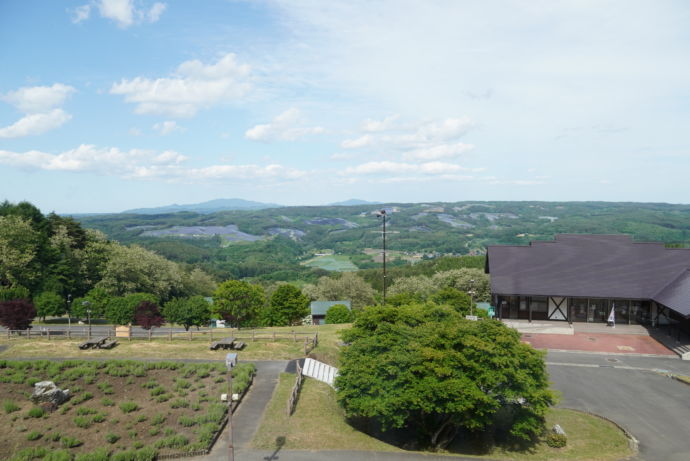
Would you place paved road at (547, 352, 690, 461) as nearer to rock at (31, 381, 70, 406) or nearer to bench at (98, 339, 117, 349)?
rock at (31, 381, 70, 406)

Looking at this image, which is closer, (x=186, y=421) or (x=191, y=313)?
(x=186, y=421)

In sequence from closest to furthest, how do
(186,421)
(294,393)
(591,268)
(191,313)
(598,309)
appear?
(186,421)
(294,393)
(598,309)
(591,268)
(191,313)

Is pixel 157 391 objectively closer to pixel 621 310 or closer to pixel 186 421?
pixel 186 421

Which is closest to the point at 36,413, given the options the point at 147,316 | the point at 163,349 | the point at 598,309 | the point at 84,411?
the point at 84,411

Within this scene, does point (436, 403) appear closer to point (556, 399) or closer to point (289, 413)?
point (556, 399)

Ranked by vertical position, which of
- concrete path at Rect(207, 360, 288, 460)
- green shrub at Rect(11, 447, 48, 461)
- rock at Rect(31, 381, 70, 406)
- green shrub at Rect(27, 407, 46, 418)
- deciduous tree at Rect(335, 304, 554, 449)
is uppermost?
deciduous tree at Rect(335, 304, 554, 449)

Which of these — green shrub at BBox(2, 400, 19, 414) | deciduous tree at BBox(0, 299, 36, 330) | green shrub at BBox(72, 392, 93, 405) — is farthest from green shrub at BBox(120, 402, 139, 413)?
deciduous tree at BBox(0, 299, 36, 330)

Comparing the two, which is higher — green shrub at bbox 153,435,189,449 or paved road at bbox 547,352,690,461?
green shrub at bbox 153,435,189,449

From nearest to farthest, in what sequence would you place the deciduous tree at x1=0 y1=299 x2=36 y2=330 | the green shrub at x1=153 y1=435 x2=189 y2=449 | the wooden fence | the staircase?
1. the green shrub at x1=153 y1=435 x2=189 y2=449
2. the wooden fence
3. the staircase
4. the deciduous tree at x1=0 y1=299 x2=36 y2=330
